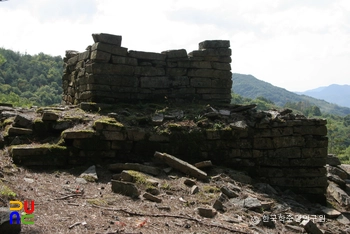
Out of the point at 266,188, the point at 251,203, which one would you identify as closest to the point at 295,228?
the point at 251,203

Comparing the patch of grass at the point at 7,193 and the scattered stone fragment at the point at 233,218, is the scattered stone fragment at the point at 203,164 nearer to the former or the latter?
the scattered stone fragment at the point at 233,218

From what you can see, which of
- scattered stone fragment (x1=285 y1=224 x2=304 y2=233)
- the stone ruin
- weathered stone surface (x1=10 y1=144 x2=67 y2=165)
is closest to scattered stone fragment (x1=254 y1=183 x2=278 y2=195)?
the stone ruin

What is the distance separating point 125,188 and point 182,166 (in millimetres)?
1731

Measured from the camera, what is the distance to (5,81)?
7875cm

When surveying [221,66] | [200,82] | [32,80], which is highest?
[32,80]

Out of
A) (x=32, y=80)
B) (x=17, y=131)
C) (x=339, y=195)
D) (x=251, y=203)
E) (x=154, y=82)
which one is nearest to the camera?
(x=251, y=203)

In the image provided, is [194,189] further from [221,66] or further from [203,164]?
[221,66]

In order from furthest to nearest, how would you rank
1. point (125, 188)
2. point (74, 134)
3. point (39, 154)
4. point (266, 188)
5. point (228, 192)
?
point (266, 188)
point (74, 134)
point (39, 154)
point (228, 192)
point (125, 188)

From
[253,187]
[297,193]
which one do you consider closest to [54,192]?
[253,187]

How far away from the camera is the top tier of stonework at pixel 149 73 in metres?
9.63

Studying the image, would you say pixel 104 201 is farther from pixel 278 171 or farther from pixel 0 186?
pixel 278 171

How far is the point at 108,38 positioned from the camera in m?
9.55

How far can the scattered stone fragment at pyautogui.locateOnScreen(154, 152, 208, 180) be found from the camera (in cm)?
750

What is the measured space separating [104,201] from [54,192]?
0.92 meters
